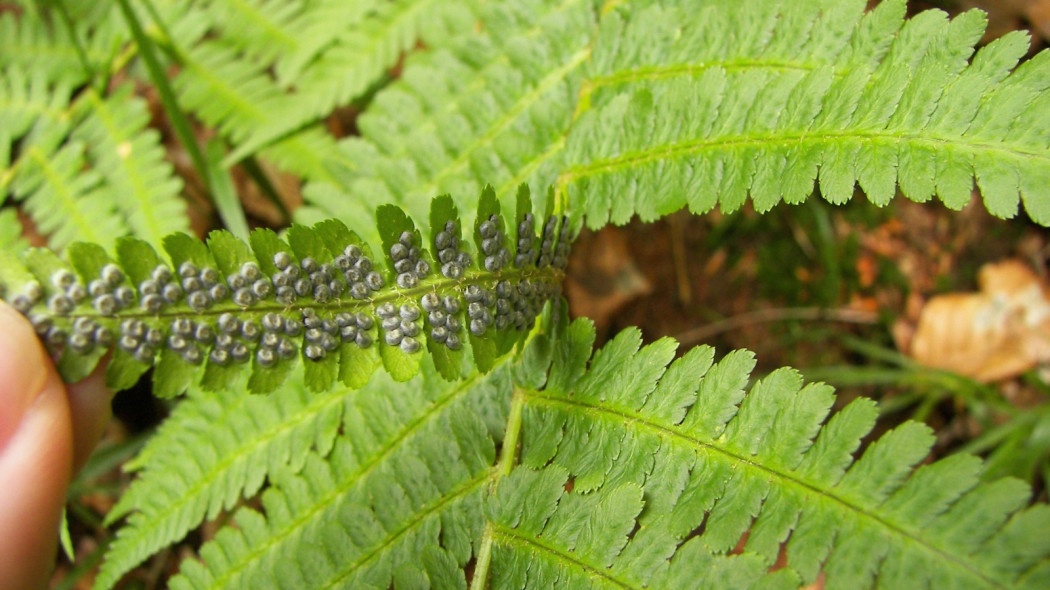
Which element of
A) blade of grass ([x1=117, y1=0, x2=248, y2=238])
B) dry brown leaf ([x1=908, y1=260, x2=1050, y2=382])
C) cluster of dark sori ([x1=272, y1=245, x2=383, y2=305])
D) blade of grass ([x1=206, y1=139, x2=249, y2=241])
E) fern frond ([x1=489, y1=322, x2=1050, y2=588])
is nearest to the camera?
fern frond ([x1=489, y1=322, x2=1050, y2=588])

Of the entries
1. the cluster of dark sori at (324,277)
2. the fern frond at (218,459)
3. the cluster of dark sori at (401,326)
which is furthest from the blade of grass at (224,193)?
the cluster of dark sori at (401,326)

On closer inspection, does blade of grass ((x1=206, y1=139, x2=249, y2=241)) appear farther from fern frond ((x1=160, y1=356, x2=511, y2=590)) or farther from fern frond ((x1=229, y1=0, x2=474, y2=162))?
fern frond ((x1=160, y1=356, x2=511, y2=590))

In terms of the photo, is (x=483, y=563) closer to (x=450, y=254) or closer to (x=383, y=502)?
(x=383, y=502)

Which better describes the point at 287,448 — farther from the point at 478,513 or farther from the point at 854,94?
the point at 854,94

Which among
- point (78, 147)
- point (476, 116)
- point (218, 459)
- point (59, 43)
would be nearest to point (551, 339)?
point (476, 116)

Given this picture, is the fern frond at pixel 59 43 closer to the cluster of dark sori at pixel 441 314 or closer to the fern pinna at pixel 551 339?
the fern pinna at pixel 551 339

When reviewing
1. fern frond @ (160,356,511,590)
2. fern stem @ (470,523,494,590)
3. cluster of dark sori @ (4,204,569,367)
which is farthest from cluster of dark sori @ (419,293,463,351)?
fern stem @ (470,523,494,590)

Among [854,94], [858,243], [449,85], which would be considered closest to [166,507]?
[449,85]
